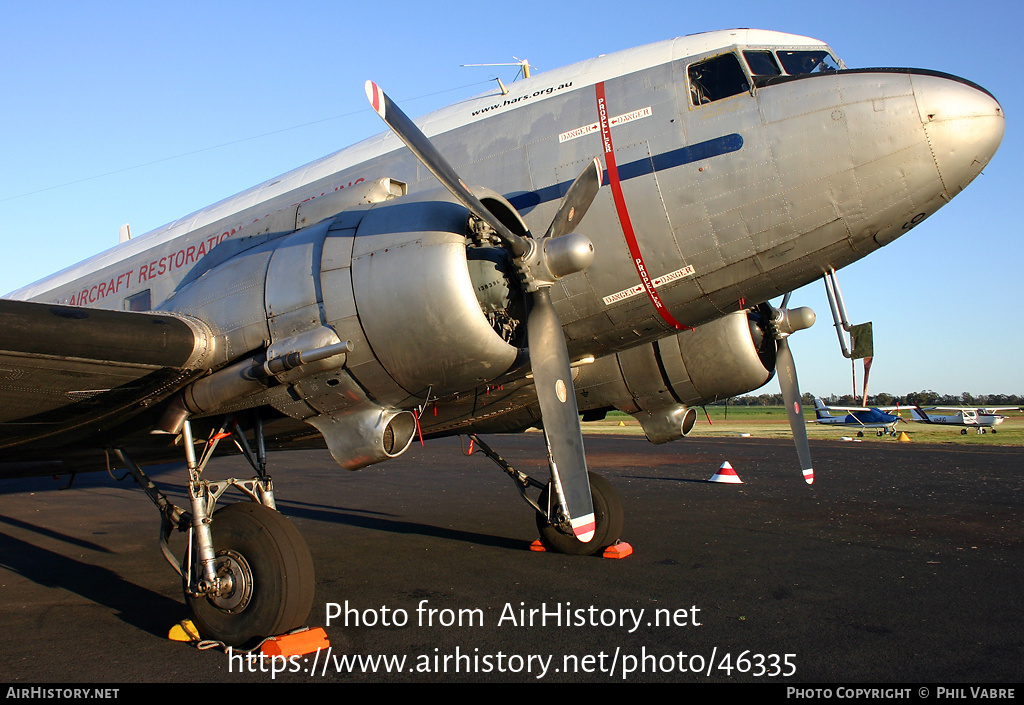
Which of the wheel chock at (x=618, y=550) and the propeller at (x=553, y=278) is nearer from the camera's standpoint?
the propeller at (x=553, y=278)

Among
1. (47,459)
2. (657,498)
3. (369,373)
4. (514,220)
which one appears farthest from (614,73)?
(657,498)

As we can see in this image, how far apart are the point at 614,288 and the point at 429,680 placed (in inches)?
137

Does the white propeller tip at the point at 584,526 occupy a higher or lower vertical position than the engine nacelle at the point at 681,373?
lower

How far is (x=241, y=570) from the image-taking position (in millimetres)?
5691

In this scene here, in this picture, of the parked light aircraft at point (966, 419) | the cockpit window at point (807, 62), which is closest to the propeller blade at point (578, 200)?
the cockpit window at point (807, 62)

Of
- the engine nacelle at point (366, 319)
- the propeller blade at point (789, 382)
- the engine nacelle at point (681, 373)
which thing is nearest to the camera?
the engine nacelle at point (366, 319)

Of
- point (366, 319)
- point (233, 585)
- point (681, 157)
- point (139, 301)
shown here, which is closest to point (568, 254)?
point (681, 157)

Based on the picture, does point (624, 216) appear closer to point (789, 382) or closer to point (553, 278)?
point (553, 278)

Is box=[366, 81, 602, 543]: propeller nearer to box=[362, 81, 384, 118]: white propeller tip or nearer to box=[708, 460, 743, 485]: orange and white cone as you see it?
box=[362, 81, 384, 118]: white propeller tip

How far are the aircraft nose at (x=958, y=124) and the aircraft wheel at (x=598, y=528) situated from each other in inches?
201

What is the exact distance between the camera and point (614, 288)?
20.4 feet

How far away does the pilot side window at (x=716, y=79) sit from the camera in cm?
605

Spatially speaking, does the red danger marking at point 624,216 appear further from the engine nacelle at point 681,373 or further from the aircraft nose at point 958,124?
the aircraft nose at point 958,124

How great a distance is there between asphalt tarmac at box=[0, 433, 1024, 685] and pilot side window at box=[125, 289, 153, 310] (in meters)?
3.27
